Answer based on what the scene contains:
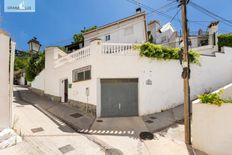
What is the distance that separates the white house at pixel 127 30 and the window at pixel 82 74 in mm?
7180

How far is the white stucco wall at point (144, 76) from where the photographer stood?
10039 millimetres

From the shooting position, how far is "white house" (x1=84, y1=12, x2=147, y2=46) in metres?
16.2

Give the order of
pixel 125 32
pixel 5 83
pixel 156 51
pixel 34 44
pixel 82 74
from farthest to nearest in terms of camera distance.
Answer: pixel 125 32 < pixel 34 44 < pixel 82 74 < pixel 156 51 < pixel 5 83

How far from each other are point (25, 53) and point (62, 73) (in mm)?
8154

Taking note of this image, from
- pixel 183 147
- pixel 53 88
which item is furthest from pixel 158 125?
pixel 53 88

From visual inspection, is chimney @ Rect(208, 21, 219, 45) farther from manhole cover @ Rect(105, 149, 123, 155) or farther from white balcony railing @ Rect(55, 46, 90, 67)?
manhole cover @ Rect(105, 149, 123, 155)

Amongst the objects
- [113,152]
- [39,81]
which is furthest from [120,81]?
[39,81]

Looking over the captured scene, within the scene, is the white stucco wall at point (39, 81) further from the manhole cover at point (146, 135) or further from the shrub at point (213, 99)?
the shrub at point (213, 99)

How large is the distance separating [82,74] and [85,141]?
5.24m

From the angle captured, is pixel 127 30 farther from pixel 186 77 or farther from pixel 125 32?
pixel 186 77

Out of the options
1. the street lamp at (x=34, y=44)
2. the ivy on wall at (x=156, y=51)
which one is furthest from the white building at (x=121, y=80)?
the street lamp at (x=34, y=44)

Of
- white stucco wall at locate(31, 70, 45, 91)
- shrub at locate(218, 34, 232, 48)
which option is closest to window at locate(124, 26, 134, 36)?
white stucco wall at locate(31, 70, 45, 91)

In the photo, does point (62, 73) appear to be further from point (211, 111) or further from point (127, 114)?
point (211, 111)

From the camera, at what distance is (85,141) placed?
6.75m
